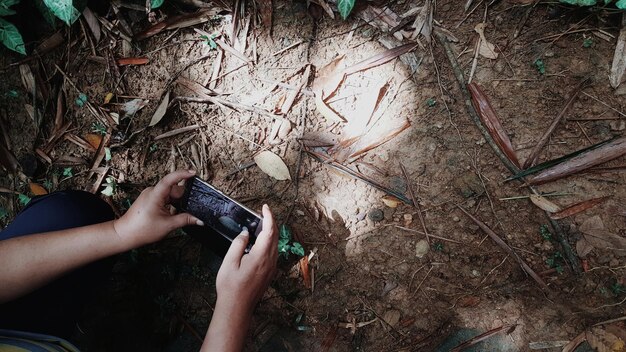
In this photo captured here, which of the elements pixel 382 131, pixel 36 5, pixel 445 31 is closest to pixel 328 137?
pixel 382 131

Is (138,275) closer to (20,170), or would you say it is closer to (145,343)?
(145,343)

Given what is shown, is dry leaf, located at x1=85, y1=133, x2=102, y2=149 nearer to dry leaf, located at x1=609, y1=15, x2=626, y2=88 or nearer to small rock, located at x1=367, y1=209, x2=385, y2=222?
small rock, located at x1=367, y1=209, x2=385, y2=222

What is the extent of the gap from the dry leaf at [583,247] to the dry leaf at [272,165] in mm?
1567

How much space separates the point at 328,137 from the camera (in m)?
2.30

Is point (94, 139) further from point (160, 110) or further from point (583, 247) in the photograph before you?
point (583, 247)

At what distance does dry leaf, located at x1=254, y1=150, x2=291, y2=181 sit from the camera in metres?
2.29

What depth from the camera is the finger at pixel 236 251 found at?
1.68 m

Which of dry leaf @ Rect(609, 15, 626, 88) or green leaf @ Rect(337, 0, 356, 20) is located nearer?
dry leaf @ Rect(609, 15, 626, 88)

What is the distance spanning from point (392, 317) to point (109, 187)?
1.90 metres

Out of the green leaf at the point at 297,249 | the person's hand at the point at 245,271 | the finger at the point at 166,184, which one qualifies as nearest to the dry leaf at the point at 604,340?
the green leaf at the point at 297,249

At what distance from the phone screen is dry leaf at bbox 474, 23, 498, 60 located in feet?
5.15

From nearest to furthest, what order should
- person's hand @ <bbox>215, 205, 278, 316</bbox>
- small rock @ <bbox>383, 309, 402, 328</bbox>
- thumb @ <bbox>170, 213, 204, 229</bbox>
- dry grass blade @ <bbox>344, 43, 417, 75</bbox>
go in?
1. person's hand @ <bbox>215, 205, 278, 316</bbox>
2. thumb @ <bbox>170, 213, 204, 229</bbox>
3. small rock @ <bbox>383, 309, 402, 328</bbox>
4. dry grass blade @ <bbox>344, 43, 417, 75</bbox>

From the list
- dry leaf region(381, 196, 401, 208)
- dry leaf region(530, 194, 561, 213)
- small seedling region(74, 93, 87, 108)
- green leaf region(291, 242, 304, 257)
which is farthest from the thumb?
dry leaf region(530, 194, 561, 213)

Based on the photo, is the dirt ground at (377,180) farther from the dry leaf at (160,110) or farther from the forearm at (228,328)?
the forearm at (228,328)
